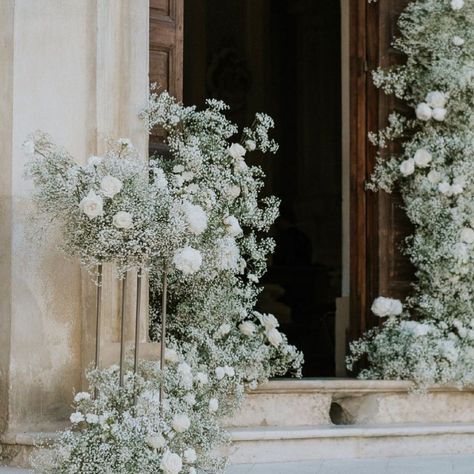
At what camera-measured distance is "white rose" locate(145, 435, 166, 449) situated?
17.7 ft

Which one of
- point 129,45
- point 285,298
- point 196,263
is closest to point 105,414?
point 196,263

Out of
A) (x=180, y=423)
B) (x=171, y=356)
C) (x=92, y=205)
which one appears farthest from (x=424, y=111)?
(x=180, y=423)

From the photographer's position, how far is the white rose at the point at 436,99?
24.6 feet

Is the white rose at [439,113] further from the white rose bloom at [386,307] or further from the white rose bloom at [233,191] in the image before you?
the white rose bloom at [233,191]

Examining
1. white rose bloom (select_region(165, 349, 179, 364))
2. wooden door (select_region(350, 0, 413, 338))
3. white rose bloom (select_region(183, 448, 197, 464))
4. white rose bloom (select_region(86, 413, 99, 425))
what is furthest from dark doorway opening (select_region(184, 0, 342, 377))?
white rose bloom (select_region(86, 413, 99, 425))

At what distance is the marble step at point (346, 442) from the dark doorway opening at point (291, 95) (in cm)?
478

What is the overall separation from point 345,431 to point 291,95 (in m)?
7.17

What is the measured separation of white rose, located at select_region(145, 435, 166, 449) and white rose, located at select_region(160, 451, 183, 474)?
10cm

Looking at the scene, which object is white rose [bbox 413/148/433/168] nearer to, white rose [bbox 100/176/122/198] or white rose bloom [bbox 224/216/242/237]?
white rose bloom [bbox 224/216/242/237]

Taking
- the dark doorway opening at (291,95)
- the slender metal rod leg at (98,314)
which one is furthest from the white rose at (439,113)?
the dark doorway opening at (291,95)

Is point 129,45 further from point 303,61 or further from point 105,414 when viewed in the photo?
point 303,61

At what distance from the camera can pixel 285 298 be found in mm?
11938

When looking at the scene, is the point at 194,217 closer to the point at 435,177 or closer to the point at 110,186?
the point at 110,186

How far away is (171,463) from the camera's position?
5.27m
